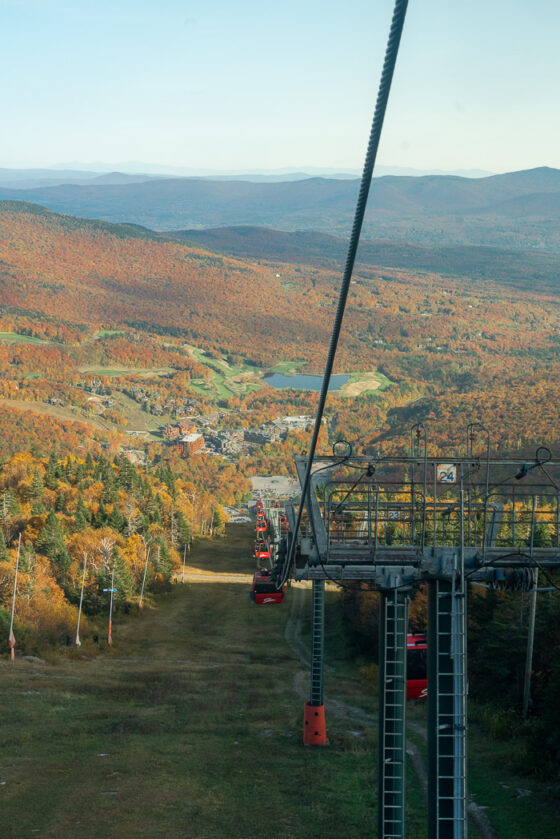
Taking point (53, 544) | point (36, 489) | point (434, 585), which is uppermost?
point (434, 585)

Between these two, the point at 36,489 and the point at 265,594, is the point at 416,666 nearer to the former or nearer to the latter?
the point at 265,594

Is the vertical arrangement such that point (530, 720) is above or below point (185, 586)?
above

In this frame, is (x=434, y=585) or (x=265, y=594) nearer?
(x=434, y=585)

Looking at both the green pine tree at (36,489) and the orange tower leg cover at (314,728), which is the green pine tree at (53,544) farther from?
the orange tower leg cover at (314,728)

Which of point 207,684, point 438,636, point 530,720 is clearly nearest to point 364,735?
point 530,720

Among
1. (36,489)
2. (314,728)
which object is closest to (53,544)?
(36,489)

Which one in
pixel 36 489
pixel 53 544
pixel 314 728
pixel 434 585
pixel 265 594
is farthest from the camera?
pixel 36 489

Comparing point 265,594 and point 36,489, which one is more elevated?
point 265,594

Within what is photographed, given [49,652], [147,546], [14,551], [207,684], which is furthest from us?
[147,546]

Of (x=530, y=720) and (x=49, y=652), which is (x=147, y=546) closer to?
(x=49, y=652)

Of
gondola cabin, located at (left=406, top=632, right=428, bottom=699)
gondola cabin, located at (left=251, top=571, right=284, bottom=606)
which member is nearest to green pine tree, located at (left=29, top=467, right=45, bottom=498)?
gondola cabin, located at (left=251, top=571, right=284, bottom=606)
